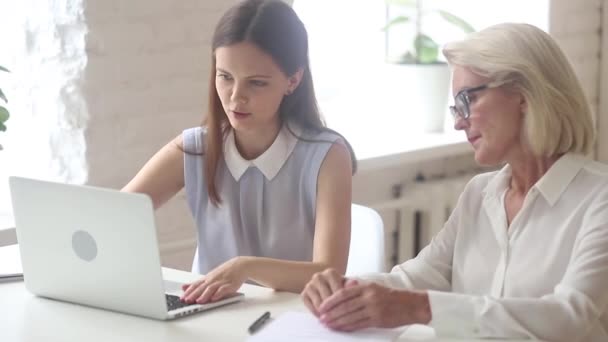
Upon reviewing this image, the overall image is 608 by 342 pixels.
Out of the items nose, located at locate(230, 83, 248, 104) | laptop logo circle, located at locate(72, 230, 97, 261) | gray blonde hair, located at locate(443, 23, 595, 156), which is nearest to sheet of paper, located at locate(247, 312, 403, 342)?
laptop logo circle, located at locate(72, 230, 97, 261)

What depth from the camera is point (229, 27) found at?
2135 mm

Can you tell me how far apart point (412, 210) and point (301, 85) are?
1.39m

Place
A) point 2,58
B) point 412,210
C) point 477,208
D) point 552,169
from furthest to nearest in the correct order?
1. point 412,210
2. point 2,58
3. point 477,208
4. point 552,169

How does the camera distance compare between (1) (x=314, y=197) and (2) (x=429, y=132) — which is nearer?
(1) (x=314, y=197)

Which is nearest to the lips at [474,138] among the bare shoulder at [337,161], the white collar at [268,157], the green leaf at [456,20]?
the bare shoulder at [337,161]

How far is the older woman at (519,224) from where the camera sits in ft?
5.30

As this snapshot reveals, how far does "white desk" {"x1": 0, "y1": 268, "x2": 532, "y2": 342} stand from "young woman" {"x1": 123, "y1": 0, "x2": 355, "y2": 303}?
0.35 meters

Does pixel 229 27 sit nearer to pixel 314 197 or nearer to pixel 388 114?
pixel 314 197

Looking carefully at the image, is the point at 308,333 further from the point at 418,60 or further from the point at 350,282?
the point at 418,60

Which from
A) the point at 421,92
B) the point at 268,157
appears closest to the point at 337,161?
the point at 268,157

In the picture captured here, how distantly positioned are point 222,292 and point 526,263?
1.75 ft

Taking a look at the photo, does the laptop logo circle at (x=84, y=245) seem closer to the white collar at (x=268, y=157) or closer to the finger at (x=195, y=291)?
the finger at (x=195, y=291)

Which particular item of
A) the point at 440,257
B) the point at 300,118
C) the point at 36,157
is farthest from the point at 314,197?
the point at 36,157

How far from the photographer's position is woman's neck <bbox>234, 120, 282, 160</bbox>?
2.29 metres
